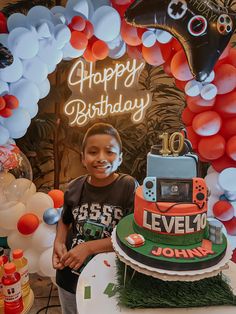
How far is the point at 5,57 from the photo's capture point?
1938mm

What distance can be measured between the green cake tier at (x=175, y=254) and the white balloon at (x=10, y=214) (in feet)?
4.40

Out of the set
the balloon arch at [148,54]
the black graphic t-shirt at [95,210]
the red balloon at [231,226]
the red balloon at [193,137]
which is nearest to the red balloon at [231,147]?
the balloon arch at [148,54]

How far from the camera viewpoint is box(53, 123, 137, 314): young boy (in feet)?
5.08

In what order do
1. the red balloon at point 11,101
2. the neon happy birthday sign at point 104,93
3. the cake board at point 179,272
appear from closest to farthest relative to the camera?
1. the cake board at point 179,272
2. the red balloon at point 11,101
3. the neon happy birthday sign at point 104,93

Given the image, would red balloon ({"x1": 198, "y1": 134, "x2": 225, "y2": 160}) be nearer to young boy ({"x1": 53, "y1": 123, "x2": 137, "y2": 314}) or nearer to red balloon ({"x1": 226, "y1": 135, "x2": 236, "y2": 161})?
red balloon ({"x1": 226, "y1": 135, "x2": 236, "y2": 161})

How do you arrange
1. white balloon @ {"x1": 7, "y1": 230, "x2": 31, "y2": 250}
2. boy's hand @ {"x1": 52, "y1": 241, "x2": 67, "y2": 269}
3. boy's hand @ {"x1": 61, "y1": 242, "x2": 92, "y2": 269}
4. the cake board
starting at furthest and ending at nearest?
white balloon @ {"x1": 7, "y1": 230, "x2": 31, "y2": 250} < boy's hand @ {"x1": 52, "y1": 241, "x2": 67, "y2": 269} < boy's hand @ {"x1": 61, "y1": 242, "x2": 92, "y2": 269} < the cake board

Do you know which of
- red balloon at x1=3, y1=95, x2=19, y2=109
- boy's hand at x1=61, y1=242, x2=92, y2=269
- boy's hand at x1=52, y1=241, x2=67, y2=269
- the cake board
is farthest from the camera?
red balloon at x1=3, y1=95, x2=19, y2=109

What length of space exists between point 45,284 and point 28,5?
2438 millimetres

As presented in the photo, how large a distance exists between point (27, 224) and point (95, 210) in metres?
0.93

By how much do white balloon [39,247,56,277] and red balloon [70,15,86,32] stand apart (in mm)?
1559

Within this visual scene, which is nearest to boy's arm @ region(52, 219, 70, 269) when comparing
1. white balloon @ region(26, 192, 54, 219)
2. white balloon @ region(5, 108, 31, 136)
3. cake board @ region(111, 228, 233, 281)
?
cake board @ region(111, 228, 233, 281)

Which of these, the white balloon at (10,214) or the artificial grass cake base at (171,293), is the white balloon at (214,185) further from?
the white balloon at (10,214)

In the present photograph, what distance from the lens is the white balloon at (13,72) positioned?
2.01 metres

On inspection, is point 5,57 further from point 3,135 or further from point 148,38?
point 148,38
